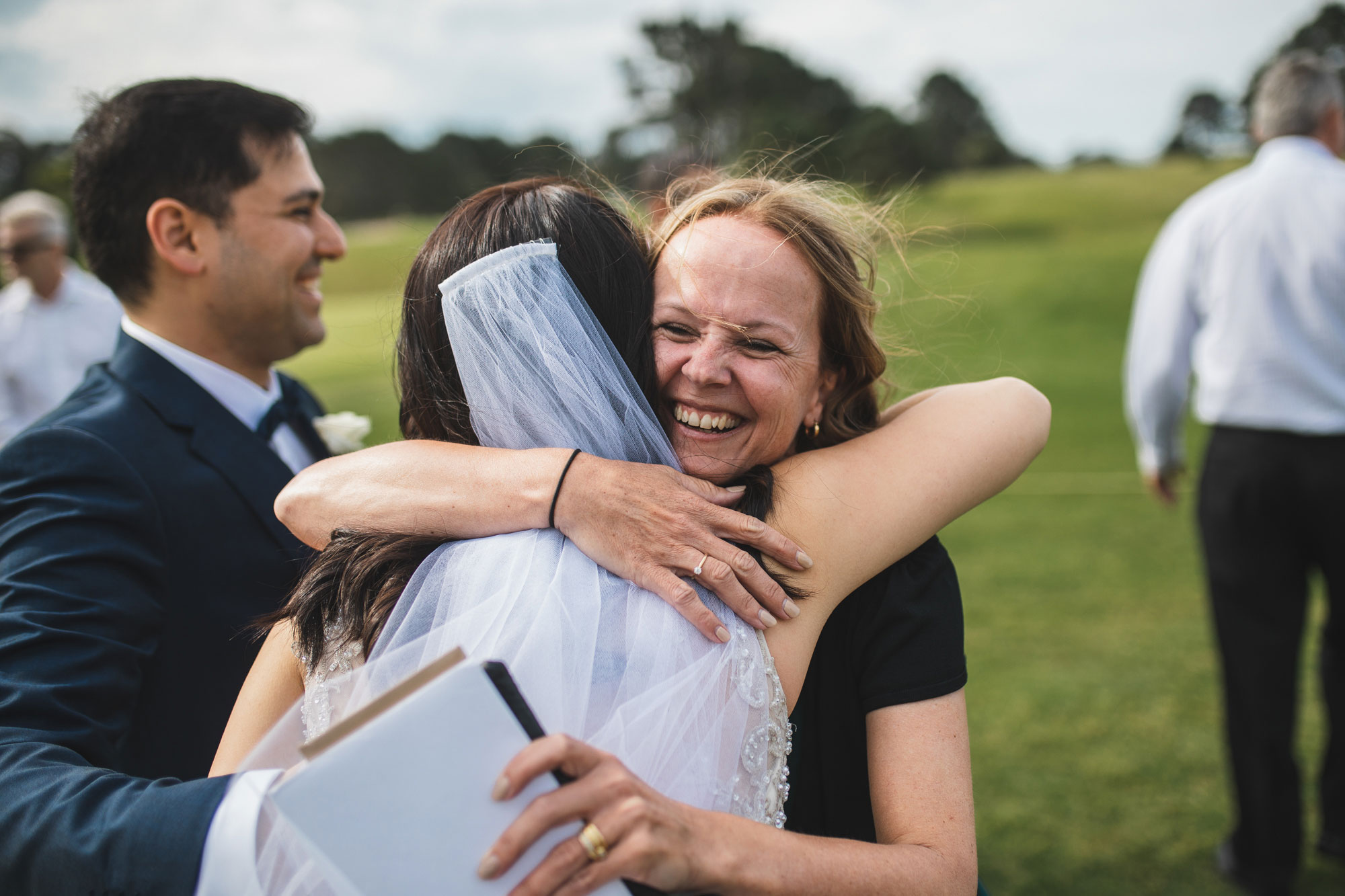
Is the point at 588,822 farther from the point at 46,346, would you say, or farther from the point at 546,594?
the point at 46,346

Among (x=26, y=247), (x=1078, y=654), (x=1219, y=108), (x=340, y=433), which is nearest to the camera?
(x=340, y=433)

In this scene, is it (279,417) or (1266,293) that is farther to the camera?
(1266,293)

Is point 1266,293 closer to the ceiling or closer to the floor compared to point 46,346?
closer to the floor

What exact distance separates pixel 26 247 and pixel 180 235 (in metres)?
5.24

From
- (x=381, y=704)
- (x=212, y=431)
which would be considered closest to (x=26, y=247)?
(x=212, y=431)

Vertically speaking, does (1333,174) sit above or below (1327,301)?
above

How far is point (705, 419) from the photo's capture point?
180 cm

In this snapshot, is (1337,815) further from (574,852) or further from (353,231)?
(353,231)

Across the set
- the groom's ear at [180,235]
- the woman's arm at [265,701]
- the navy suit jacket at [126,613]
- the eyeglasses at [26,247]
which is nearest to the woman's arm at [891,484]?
the woman's arm at [265,701]

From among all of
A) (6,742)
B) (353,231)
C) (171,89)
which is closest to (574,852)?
(6,742)

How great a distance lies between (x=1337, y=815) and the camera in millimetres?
3924

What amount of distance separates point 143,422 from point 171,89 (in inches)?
36.5

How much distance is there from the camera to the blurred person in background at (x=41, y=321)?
242 inches

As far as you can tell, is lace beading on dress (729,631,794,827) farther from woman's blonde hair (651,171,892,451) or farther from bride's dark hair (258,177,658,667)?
woman's blonde hair (651,171,892,451)
